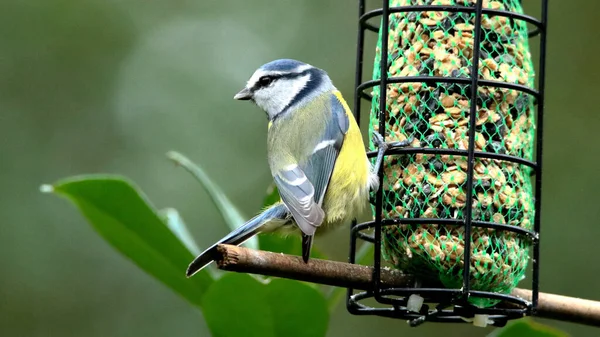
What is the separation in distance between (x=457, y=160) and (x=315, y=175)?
546 mm

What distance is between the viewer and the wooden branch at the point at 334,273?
8.39ft

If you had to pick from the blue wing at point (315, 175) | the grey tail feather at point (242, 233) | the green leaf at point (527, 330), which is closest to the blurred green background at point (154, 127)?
the blue wing at point (315, 175)

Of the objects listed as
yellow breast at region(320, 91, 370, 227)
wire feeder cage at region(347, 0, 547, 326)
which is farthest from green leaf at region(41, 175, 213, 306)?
yellow breast at region(320, 91, 370, 227)

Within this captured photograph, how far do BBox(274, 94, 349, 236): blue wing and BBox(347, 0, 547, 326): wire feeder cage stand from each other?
21 centimetres

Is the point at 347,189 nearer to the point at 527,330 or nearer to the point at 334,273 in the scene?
the point at 334,273

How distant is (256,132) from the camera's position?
982 cm

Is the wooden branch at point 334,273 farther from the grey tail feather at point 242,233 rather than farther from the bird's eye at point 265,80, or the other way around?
the bird's eye at point 265,80

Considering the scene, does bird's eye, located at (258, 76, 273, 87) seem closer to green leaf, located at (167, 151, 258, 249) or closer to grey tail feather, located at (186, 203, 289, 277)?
grey tail feather, located at (186, 203, 289, 277)

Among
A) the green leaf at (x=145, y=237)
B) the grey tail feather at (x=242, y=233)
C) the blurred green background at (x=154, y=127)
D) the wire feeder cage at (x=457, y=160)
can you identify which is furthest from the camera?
the blurred green background at (x=154, y=127)

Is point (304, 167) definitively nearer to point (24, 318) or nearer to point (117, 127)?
point (24, 318)

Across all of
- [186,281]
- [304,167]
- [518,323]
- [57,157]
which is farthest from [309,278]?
[57,157]

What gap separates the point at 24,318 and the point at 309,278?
238 inches

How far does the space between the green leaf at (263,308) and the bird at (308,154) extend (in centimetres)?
43

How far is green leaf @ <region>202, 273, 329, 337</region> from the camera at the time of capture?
2.61 meters
